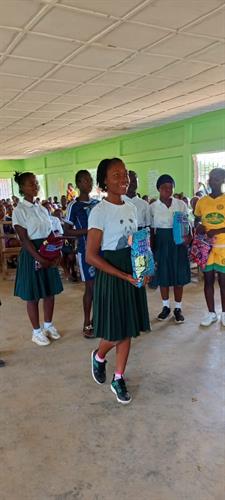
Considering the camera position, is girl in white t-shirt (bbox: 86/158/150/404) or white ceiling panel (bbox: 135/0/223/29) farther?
white ceiling panel (bbox: 135/0/223/29)

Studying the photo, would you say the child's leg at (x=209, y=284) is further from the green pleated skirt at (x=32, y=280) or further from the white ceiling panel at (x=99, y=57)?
the white ceiling panel at (x=99, y=57)

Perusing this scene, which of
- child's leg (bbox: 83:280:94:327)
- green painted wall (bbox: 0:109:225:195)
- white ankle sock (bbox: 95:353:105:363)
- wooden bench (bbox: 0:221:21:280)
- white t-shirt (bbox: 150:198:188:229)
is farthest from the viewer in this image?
green painted wall (bbox: 0:109:225:195)

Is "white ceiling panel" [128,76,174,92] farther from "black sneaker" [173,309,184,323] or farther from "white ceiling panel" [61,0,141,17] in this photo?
"black sneaker" [173,309,184,323]

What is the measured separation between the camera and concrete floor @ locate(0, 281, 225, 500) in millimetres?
1559

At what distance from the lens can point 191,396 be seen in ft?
7.18

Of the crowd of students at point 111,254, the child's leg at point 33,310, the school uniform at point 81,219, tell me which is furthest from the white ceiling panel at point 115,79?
the child's leg at point 33,310

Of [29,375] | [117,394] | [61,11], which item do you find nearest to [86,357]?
[29,375]

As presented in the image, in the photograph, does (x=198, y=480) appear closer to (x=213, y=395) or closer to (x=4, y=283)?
(x=213, y=395)

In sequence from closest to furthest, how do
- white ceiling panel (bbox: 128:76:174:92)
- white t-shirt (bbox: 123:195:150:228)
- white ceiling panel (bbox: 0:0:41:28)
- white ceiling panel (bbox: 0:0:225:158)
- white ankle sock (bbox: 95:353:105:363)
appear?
white ankle sock (bbox: 95:353:105:363)
white ceiling panel (bbox: 0:0:41:28)
white ceiling panel (bbox: 0:0:225:158)
white t-shirt (bbox: 123:195:150:228)
white ceiling panel (bbox: 128:76:174:92)

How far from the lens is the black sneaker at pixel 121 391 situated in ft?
7.01

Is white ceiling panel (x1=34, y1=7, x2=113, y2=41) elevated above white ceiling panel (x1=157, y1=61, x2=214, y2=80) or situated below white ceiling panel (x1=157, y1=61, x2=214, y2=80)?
below

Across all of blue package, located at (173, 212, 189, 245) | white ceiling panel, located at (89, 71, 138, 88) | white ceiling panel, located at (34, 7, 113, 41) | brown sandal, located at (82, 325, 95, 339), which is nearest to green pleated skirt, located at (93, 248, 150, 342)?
brown sandal, located at (82, 325, 95, 339)

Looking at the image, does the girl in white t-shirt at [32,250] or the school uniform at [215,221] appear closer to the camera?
the girl in white t-shirt at [32,250]

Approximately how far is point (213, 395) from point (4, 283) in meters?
3.81
